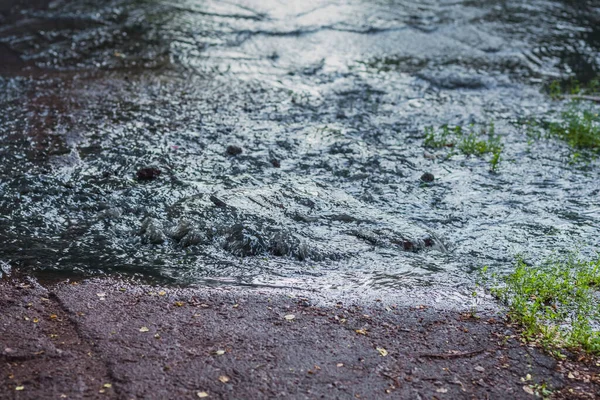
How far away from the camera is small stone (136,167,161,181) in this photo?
5.11m

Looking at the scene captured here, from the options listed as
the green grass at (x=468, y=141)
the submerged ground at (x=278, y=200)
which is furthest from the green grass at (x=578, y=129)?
the green grass at (x=468, y=141)

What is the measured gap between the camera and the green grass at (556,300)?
347cm

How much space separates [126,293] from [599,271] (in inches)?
113

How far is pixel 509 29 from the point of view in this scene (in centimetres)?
923

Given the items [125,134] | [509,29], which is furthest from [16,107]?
[509,29]

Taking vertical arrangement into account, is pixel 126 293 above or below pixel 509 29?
below

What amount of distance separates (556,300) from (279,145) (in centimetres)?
283

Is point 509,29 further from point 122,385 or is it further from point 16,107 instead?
point 122,385

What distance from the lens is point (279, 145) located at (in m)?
5.89

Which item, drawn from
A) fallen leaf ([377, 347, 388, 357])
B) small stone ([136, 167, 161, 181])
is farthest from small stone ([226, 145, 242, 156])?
fallen leaf ([377, 347, 388, 357])

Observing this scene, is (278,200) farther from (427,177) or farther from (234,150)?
(427,177)

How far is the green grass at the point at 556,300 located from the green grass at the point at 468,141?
1.62m

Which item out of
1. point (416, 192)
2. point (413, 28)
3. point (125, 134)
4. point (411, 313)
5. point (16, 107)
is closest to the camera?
point (411, 313)

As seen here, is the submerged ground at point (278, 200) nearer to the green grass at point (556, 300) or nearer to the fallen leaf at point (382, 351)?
the fallen leaf at point (382, 351)
